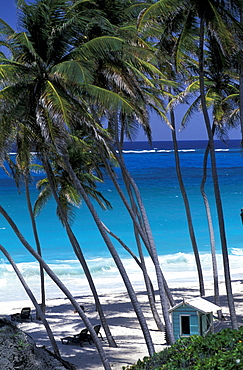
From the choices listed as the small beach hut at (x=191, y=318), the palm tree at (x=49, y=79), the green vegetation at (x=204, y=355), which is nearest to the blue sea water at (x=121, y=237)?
the palm tree at (x=49, y=79)

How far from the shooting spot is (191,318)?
994 centimetres

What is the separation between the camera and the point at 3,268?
3030cm

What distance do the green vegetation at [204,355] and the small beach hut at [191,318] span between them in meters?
2.51

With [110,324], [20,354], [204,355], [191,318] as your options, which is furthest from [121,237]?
[204,355]

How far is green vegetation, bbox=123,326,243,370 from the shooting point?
18.9ft

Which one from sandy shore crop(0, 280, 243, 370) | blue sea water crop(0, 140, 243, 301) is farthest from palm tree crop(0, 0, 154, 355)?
blue sea water crop(0, 140, 243, 301)

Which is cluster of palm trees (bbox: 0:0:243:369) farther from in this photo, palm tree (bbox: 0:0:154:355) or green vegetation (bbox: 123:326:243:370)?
green vegetation (bbox: 123:326:243:370)

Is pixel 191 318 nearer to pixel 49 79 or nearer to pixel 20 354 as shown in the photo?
pixel 20 354

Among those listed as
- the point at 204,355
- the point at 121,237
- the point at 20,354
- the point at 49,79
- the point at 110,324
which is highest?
the point at 49,79

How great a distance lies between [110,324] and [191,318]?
27.3 feet

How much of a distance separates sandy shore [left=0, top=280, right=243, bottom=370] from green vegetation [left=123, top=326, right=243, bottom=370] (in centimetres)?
625

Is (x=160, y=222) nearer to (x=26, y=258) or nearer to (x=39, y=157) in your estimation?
(x=26, y=258)

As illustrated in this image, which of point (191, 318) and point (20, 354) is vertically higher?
point (191, 318)

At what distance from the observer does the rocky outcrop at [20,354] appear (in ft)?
34.9
